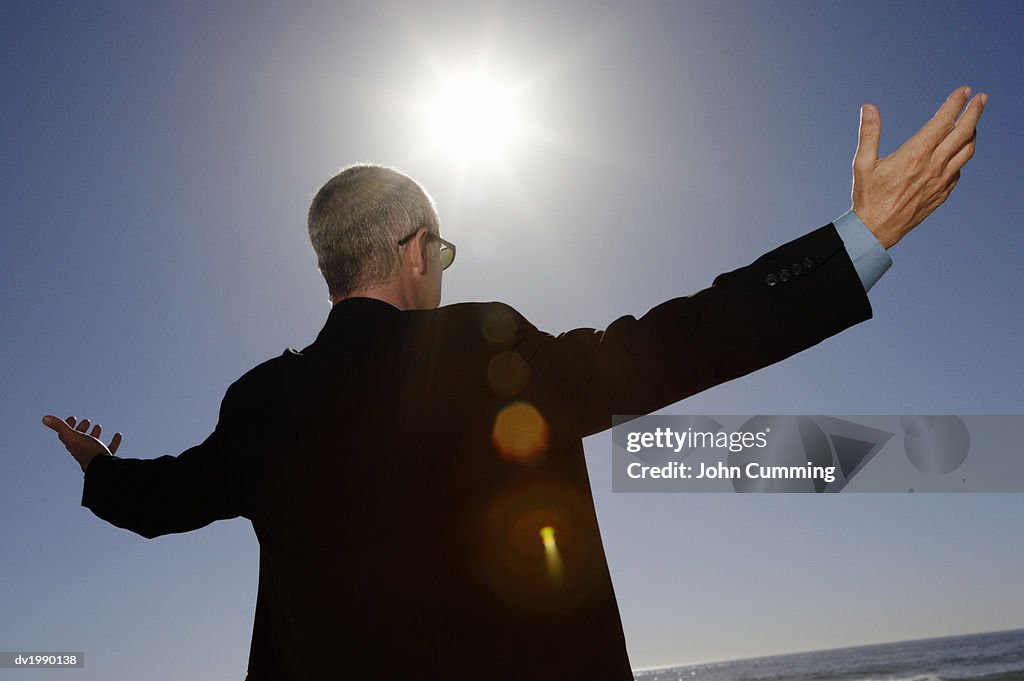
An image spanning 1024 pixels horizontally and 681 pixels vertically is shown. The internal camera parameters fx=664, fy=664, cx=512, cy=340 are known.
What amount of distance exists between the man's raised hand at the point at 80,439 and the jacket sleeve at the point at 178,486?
0.18 metres

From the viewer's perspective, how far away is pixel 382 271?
79.7 inches

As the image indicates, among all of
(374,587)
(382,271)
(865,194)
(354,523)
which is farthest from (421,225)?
(865,194)

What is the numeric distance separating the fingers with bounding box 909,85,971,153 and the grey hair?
1356 mm

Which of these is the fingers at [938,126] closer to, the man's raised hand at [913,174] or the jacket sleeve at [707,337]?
the man's raised hand at [913,174]

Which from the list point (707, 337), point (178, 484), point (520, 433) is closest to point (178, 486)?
point (178, 484)

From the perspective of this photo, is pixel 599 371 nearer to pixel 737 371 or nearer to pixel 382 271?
pixel 737 371

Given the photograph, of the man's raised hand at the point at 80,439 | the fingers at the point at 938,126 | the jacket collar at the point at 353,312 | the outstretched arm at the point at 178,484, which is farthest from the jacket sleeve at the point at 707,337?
the man's raised hand at the point at 80,439

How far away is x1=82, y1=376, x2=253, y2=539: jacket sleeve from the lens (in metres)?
1.93

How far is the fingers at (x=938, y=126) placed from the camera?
4.68ft

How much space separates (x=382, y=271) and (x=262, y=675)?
3.89ft

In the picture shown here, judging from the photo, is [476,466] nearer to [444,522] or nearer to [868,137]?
[444,522]

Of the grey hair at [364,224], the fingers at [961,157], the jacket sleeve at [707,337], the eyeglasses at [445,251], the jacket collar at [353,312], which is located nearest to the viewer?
the jacket sleeve at [707,337]

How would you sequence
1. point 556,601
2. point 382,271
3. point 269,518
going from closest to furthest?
point 556,601 < point 269,518 < point 382,271

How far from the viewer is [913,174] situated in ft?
4.66
